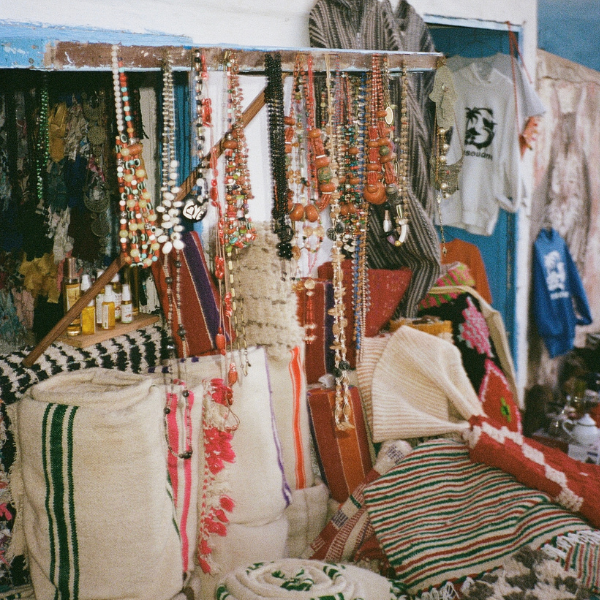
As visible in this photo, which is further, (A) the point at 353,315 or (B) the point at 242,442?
(A) the point at 353,315

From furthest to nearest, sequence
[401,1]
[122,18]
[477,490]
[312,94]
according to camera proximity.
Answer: [401,1]
[122,18]
[477,490]
[312,94]

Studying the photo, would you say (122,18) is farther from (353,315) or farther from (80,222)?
(353,315)

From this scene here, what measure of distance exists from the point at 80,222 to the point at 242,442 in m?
1.06

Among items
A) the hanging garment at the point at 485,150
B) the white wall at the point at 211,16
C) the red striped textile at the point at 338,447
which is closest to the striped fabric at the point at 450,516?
the red striped textile at the point at 338,447

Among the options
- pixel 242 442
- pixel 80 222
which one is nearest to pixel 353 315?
pixel 242 442

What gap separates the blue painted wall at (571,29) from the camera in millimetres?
4246

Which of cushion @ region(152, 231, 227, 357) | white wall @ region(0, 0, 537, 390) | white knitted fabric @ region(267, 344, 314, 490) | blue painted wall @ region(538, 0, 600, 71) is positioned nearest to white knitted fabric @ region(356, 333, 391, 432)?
white knitted fabric @ region(267, 344, 314, 490)

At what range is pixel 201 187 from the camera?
195cm

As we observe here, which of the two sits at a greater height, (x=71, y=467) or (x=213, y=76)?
(x=213, y=76)

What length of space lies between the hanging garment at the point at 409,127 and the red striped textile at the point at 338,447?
658mm

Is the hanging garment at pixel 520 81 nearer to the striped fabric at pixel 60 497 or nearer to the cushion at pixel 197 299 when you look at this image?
the cushion at pixel 197 299

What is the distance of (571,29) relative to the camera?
4.45 metres

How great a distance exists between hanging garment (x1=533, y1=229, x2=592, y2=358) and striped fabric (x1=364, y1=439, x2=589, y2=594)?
2309 millimetres

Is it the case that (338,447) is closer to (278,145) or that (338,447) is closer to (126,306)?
(126,306)
